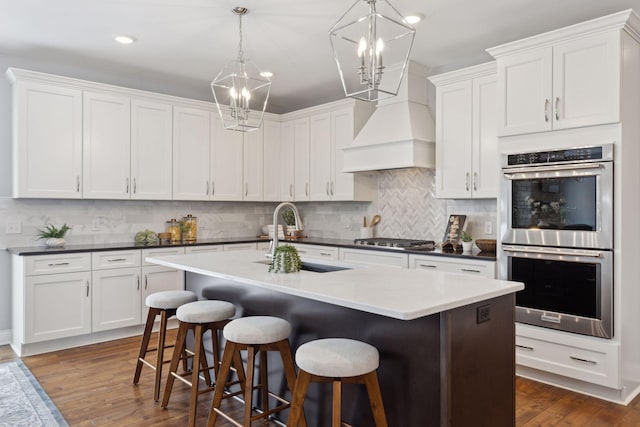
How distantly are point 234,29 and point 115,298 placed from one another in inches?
107

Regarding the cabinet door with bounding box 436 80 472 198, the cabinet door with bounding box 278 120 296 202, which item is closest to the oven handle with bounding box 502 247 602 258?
the cabinet door with bounding box 436 80 472 198

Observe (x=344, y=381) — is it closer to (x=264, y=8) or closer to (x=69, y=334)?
(x=264, y=8)

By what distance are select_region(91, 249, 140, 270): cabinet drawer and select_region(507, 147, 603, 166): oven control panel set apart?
3.52 meters

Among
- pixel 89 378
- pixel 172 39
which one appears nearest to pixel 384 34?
pixel 172 39

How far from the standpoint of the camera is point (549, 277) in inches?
130

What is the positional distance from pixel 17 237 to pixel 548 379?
187 inches

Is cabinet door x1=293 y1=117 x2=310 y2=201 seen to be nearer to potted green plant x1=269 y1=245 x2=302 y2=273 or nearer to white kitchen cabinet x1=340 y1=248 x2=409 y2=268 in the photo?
white kitchen cabinet x1=340 y1=248 x2=409 y2=268

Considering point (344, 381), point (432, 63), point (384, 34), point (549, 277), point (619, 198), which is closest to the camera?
point (344, 381)

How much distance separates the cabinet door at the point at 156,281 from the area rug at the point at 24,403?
1.17m

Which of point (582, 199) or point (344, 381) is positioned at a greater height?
point (582, 199)

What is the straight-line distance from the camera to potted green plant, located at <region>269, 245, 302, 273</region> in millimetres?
2672

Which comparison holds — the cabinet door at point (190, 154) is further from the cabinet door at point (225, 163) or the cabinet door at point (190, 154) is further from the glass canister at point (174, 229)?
the glass canister at point (174, 229)

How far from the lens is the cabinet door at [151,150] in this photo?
4.79 metres

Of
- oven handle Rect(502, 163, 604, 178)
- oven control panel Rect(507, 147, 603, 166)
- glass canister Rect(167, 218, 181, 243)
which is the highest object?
oven control panel Rect(507, 147, 603, 166)
